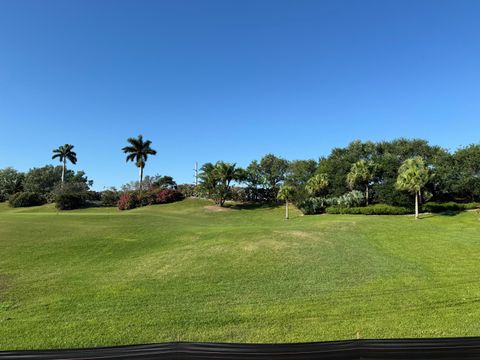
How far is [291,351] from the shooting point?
2.57 m

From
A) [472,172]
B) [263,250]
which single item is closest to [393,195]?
[472,172]

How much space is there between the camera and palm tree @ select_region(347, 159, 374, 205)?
122 ft

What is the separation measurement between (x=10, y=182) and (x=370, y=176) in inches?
2714

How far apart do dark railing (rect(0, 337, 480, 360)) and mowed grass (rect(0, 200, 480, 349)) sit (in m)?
3.91

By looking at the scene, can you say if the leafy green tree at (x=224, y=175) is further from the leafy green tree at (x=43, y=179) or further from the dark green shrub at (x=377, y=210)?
the leafy green tree at (x=43, y=179)

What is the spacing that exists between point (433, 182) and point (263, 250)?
30.5 m

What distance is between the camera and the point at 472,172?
35.7 metres

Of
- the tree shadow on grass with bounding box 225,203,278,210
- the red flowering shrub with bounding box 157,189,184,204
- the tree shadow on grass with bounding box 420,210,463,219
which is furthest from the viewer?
the red flowering shrub with bounding box 157,189,184,204

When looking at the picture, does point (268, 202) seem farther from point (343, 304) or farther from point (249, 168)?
point (343, 304)

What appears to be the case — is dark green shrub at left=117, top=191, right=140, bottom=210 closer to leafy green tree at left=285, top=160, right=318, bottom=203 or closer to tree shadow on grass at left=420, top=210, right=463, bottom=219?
leafy green tree at left=285, top=160, right=318, bottom=203

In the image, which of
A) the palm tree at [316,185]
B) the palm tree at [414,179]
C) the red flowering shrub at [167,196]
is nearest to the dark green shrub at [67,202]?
the red flowering shrub at [167,196]

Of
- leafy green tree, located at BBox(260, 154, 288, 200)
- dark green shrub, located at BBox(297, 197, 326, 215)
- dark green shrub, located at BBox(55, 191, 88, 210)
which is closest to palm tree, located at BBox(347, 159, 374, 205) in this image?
dark green shrub, located at BBox(297, 197, 326, 215)

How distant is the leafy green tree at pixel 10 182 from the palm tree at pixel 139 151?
2558cm

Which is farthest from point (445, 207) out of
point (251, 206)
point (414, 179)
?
point (251, 206)
